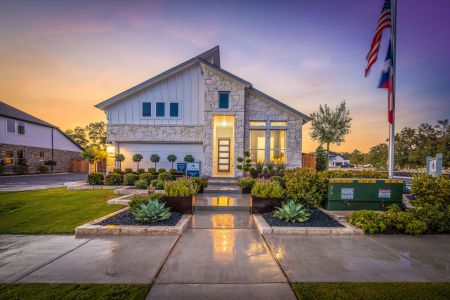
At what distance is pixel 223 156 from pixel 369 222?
36.0 feet

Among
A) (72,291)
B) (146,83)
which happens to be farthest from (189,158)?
(72,291)

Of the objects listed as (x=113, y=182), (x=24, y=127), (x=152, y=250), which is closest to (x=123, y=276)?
(x=152, y=250)

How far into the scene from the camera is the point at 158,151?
1456 cm

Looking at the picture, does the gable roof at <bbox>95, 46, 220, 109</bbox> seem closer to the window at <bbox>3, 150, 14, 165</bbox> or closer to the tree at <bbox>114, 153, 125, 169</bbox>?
the tree at <bbox>114, 153, 125, 169</bbox>

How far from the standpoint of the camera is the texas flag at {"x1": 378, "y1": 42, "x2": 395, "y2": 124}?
284 inches

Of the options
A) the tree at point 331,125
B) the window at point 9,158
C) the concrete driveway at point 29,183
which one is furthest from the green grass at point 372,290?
the window at point 9,158

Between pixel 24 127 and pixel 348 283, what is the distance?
107 ft

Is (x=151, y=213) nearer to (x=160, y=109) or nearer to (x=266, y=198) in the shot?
Result: (x=266, y=198)

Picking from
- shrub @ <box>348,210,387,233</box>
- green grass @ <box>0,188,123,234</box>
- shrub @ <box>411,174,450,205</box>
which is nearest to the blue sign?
green grass @ <box>0,188,123,234</box>

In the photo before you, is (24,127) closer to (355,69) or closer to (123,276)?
(123,276)

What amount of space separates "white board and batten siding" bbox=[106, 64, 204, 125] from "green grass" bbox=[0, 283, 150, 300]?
40.2 ft

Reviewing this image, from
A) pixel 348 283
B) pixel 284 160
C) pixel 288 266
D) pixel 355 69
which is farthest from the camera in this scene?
pixel 355 69

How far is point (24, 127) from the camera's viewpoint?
22.4 meters

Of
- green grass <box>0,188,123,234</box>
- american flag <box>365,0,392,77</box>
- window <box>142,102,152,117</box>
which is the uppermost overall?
american flag <box>365,0,392,77</box>
